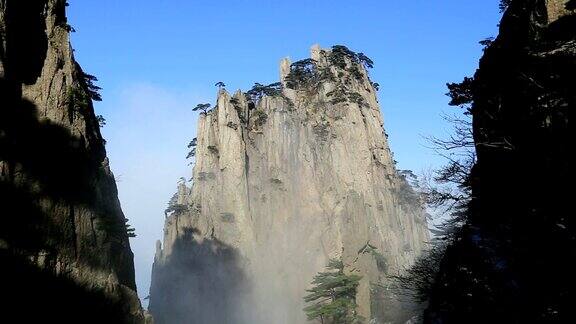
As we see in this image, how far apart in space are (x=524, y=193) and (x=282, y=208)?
53780mm

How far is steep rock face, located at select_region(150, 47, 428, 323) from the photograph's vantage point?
5888 centimetres

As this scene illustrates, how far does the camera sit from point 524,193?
14.6 m

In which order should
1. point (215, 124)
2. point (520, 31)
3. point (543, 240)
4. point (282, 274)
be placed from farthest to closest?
point (215, 124) < point (282, 274) < point (520, 31) < point (543, 240)

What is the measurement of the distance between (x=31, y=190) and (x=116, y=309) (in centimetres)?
828

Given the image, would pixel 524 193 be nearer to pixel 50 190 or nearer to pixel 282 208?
pixel 50 190

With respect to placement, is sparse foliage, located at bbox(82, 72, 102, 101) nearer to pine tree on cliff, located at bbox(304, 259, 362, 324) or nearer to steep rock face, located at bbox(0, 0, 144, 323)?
steep rock face, located at bbox(0, 0, 144, 323)

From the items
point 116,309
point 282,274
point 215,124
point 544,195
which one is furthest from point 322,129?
point 544,195

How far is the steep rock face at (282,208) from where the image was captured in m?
58.9

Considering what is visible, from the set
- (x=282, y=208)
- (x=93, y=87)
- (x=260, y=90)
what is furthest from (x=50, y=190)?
(x=260, y=90)

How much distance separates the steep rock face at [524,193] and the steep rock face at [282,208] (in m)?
34.1

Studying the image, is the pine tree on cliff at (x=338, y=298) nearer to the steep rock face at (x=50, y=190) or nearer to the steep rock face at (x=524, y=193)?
the steep rock face at (x=50, y=190)

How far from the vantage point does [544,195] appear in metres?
13.2

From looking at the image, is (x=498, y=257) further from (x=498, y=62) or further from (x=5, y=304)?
(x=5, y=304)

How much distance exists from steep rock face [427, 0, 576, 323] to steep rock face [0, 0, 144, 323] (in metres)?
16.5
